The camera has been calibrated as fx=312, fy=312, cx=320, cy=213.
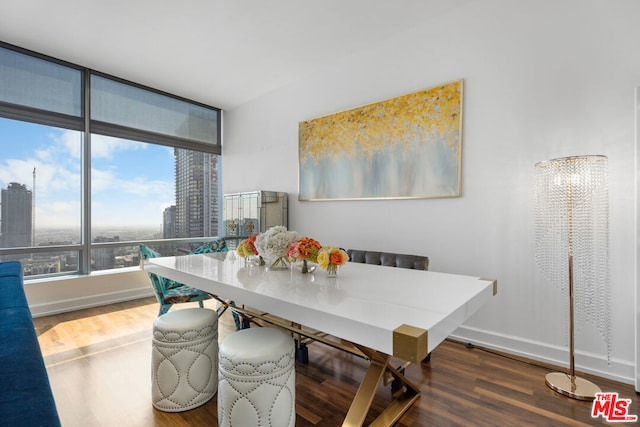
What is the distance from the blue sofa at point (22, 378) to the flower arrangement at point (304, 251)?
1116 millimetres

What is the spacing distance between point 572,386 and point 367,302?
167 cm

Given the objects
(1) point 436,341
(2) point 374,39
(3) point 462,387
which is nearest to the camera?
(1) point 436,341

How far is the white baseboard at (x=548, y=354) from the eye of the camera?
2.06m

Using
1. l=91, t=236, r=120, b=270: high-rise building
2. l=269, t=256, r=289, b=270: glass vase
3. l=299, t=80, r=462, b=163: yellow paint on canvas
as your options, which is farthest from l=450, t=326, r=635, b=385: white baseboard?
l=91, t=236, r=120, b=270: high-rise building

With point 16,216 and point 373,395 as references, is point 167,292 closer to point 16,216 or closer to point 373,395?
point 373,395

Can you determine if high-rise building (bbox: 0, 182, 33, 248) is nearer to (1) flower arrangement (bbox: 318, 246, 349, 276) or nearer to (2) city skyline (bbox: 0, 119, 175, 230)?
(2) city skyline (bbox: 0, 119, 175, 230)

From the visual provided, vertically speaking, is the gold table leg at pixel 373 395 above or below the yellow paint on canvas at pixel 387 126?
below

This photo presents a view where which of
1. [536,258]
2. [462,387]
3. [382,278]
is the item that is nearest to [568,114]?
[536,258]

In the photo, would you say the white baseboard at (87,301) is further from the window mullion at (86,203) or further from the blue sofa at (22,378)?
the blue sofa at (22,378)

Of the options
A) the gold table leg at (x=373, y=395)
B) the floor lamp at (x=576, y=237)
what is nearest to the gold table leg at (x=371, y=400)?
the gold table leg at (x=373, y=395)

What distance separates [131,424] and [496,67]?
3.48 meters

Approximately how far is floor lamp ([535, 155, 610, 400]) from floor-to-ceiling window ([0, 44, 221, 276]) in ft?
14.9

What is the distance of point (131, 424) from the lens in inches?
65.4

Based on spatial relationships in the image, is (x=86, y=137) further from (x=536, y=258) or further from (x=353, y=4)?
(x=536, y=258)
